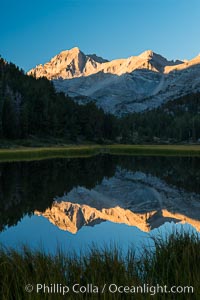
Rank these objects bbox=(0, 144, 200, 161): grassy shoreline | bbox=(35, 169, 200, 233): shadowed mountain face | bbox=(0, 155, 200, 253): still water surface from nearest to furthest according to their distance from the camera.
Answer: bbox=(0, 155, 200, 253): still water surface, bbox=(35, 169, 200, 233): shadowed mountain face, bbox=(0, 144, 200, 161): grassy shoreline

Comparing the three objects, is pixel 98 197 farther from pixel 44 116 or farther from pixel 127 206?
pixel 44 116

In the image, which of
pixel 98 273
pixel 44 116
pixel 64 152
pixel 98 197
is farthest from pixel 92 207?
pixel 44 116

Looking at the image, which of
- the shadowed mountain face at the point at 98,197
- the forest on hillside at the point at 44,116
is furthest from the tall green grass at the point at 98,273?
the forest on hillside at the point at 44,116

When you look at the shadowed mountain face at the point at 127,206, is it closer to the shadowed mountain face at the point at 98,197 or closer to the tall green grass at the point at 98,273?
the shadowed mountain face at the point at 98,197

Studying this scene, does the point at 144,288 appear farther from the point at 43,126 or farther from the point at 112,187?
the point at 43,126

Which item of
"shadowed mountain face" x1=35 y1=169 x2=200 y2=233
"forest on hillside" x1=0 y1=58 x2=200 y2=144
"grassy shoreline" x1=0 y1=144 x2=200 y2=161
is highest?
"forest on hillside" x1=0 y1=58 x2=200 y2=144

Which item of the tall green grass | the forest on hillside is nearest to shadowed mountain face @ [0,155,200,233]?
the tall green grass

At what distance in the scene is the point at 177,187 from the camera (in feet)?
125

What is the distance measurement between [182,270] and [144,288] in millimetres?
1455

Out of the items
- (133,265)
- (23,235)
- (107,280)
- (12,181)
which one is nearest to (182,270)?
(133,265)

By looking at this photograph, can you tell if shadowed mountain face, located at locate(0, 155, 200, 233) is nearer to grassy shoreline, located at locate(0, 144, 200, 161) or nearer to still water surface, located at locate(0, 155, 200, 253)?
still water surface, located at locate(0, 155, 200, 253)

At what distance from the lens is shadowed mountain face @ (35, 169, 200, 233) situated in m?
22.5

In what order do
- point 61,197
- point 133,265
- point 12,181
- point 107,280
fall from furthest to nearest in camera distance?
1. point 12,181
2. point 61,197
3. point 133,265
4. point 107,280

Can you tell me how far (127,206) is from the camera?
29.3m
